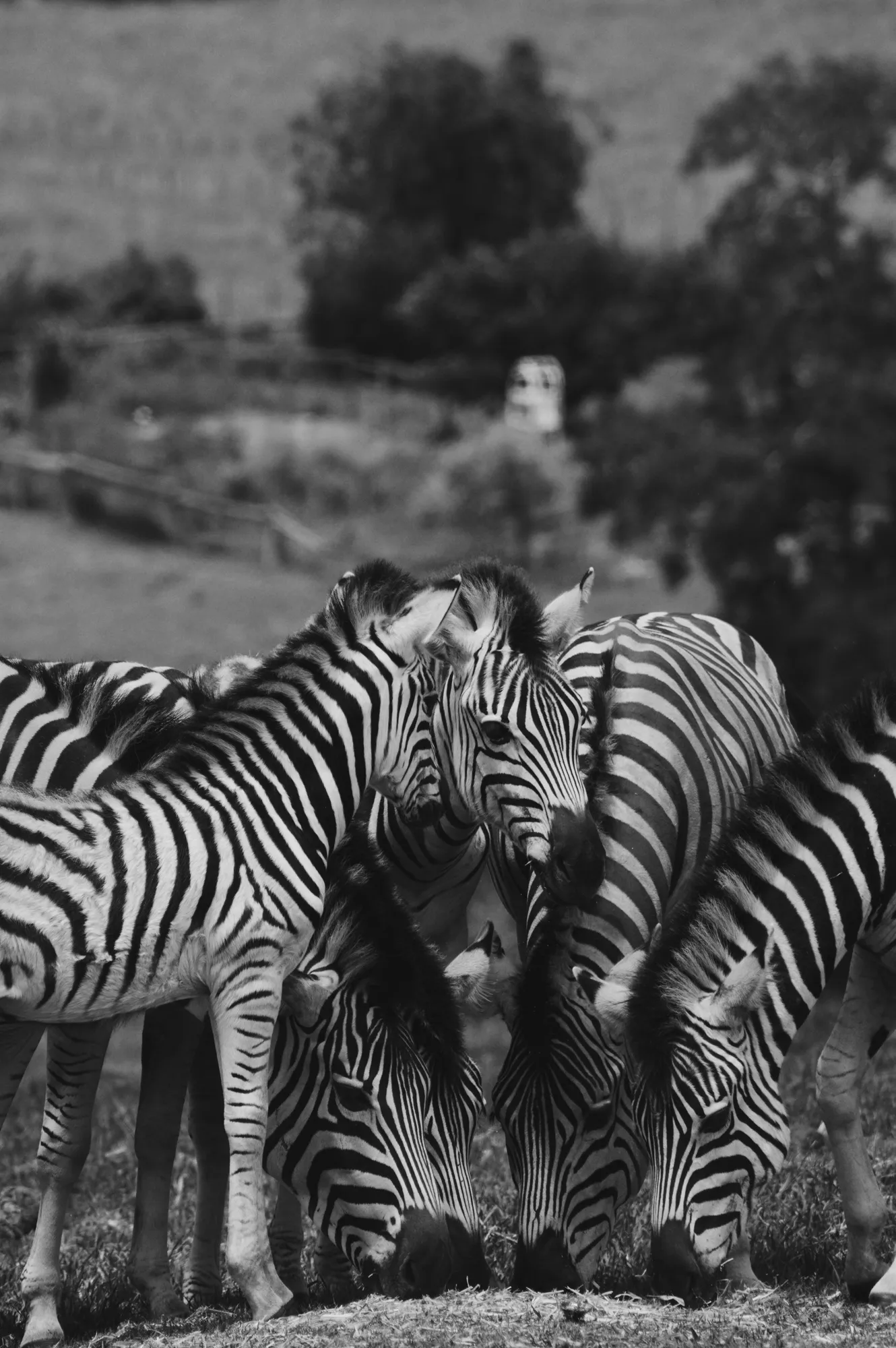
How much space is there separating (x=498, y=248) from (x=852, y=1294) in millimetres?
46654

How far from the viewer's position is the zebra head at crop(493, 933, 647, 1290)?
631 centimetres

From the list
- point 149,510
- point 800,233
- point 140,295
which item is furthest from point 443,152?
point 800,233

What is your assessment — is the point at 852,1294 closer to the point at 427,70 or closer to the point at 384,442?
the point at 384,442

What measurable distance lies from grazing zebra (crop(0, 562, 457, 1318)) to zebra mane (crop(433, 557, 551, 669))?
29cm

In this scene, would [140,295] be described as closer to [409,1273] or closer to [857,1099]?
[857,1099]

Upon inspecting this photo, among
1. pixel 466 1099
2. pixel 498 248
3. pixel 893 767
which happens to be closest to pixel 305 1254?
pixel 466 1099

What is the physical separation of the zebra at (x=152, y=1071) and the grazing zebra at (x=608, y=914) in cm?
21

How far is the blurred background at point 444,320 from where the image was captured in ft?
85.9

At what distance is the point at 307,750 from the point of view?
6.37 meters

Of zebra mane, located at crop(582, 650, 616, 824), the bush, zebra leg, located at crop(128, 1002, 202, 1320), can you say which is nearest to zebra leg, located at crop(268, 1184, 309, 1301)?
zebra leg, located at crop(128, 1002, 202, 1320)

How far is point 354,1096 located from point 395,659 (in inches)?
62.6

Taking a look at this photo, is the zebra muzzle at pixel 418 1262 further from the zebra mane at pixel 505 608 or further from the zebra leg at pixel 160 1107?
the zebra mane at pixel 505 608

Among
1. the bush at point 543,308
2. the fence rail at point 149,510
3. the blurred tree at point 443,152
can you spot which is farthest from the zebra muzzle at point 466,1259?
the blurred tree at point 443,152

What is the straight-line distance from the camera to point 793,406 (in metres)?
27.3
